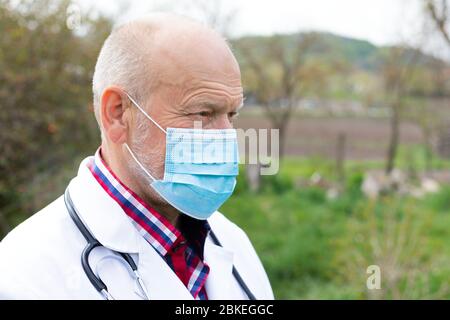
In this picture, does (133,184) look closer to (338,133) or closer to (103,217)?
(103,217)

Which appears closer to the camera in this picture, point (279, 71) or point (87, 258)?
point (87, 258)

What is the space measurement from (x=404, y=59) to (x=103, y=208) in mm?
13483

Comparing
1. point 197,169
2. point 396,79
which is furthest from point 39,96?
point 396,79

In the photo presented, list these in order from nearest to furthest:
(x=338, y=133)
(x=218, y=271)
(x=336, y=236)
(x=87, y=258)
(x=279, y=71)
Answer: (x=87, y=258) < (x=218, y=271) < (x=336, y=236) < (x=279, y=71) < (x=338, y=133)

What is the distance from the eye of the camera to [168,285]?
1846 millimetres

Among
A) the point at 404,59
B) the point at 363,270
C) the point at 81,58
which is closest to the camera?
the point at 363,270

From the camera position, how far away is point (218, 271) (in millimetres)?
2082

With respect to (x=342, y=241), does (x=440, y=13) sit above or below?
above

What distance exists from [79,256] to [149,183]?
0.35 m

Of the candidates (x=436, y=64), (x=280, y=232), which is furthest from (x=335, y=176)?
(x=280, y=232)

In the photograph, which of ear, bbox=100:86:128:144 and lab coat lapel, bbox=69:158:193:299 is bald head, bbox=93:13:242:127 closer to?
ear, bbox=100:86:128:144

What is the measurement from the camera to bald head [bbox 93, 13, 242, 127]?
1873mm

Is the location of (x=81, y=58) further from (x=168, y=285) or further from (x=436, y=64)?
(x=436, y=64)

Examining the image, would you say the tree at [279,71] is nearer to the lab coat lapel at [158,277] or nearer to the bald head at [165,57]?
the bald head at [165,57]
